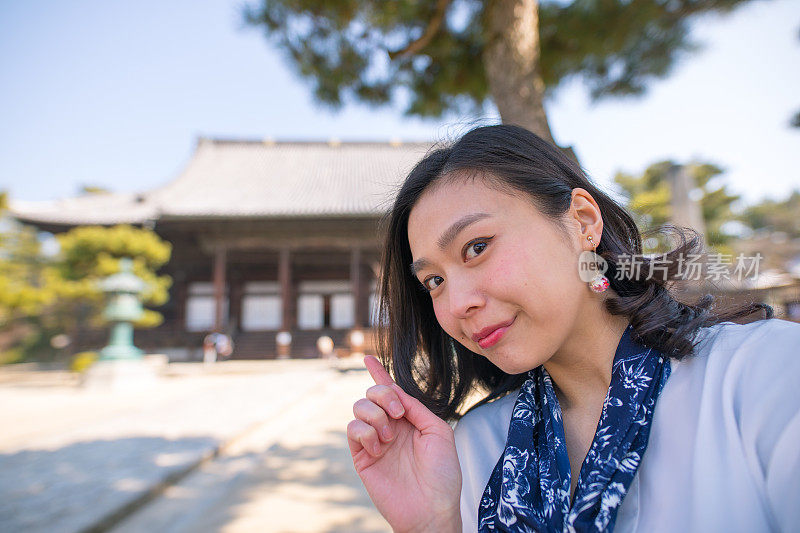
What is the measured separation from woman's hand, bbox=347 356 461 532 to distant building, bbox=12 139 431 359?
11.3 metres

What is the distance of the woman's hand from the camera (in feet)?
3.10

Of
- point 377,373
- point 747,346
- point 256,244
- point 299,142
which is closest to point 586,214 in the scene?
point 747,346

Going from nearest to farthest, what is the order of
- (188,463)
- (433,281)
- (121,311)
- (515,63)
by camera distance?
(433,281)
(515,63)
(188,463)
(121,311)

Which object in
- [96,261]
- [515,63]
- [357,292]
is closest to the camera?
[515,63]

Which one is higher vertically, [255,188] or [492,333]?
[255,188]

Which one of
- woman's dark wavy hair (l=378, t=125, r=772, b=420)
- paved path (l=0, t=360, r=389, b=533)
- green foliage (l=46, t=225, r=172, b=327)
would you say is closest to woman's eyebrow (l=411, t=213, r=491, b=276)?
woman's dark wavy hair (l=378, t=125, r=772, b=420)

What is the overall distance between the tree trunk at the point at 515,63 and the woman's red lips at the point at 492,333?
1666mm

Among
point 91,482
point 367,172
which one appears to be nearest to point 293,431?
point 91,482

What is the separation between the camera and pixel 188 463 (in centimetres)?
345

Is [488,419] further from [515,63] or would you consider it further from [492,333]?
[515,63]

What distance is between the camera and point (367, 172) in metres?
16.9

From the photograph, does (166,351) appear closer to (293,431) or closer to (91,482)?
(293,431)

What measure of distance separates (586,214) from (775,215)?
27496mm

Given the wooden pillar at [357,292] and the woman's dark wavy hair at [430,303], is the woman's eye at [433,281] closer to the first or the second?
the woman's dark wavy hair at [430,303]
